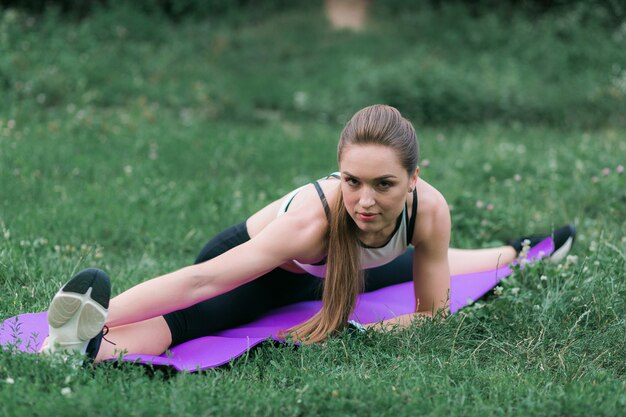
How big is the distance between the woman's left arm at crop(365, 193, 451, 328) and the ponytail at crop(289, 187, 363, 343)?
21 centimetres

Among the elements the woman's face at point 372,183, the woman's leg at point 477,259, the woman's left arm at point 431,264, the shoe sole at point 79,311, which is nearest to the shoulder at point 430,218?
the woman's left arm at point 431,264

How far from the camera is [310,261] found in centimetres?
412

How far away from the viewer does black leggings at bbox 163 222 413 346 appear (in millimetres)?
4059

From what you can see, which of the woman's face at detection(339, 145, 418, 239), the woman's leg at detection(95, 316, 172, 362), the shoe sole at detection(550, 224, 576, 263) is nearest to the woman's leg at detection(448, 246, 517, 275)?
the shoe sole at detection(550, 224, 576, 263)

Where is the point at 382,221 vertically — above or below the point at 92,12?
below

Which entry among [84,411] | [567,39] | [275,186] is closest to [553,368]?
[84,411]

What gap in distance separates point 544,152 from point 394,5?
5.22 m

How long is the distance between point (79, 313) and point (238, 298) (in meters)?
1.11

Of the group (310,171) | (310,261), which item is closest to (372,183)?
(310,261)

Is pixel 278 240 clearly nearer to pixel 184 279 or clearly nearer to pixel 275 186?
pixel 184 279

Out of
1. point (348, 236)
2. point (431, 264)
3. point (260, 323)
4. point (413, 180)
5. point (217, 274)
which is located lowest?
point (260, 323)

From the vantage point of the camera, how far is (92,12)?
37.6ft

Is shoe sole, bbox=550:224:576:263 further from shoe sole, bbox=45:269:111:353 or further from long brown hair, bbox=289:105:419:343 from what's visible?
shoe sole, bbox=45:269:111:353

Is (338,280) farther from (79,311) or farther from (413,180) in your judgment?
(79,311)
